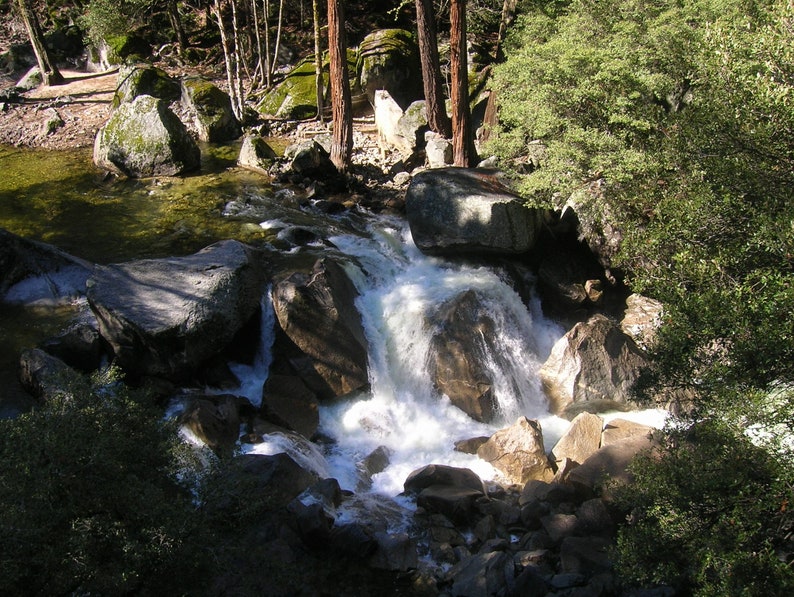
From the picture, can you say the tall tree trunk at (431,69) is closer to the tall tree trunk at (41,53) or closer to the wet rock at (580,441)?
the wet rock at (580,441)

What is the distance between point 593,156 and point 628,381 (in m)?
4.42

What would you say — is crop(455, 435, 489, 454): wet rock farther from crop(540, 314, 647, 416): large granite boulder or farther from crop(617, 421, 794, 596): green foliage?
crop(617, 421, 794, 596): green foliage

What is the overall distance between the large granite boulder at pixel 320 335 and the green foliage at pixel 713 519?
6.21 meters

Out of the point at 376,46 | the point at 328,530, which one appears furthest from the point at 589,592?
the point at 376,46

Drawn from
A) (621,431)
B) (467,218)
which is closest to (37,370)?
(467,218)

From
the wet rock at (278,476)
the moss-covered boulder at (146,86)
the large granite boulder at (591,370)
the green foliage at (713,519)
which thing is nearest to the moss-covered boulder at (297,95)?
the moss-covered boulder at (146,86)

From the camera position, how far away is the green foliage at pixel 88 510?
5.29m

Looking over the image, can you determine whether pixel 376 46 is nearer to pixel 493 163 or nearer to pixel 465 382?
pixel 493 163

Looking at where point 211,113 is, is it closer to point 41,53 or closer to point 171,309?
point 41,53

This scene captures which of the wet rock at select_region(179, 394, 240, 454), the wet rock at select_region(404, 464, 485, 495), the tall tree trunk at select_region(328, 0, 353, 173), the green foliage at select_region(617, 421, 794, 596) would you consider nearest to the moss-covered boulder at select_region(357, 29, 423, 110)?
the tall tree trunk at select_region(328, 0, 353, 173)

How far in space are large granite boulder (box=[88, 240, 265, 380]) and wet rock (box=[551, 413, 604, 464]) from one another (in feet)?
19.8

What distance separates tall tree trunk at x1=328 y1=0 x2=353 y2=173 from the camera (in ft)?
56.2

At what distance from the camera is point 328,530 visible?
8.93 metres

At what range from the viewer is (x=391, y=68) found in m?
22.5
